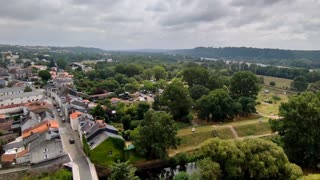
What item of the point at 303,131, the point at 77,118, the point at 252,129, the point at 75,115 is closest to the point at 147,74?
the point at 252,129

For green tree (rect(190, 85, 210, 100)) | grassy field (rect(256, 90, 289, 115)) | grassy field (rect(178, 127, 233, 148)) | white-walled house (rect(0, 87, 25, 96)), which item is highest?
green tree (rect(190, 85, 210, 100))

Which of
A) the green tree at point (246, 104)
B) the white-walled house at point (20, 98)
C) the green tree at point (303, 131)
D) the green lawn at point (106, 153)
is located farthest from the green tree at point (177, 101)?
the white-walled house at point (20, 98)

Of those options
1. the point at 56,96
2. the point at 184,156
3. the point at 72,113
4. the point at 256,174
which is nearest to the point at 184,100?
the point at 184,156

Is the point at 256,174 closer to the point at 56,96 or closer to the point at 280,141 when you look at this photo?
the point at 280,141

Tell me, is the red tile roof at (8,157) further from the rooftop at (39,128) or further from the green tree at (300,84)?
the green tree at (300,84)

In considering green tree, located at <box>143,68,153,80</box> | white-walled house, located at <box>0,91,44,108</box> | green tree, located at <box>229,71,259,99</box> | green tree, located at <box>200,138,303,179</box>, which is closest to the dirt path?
green tree, located at <box>229,71,259,99</box>

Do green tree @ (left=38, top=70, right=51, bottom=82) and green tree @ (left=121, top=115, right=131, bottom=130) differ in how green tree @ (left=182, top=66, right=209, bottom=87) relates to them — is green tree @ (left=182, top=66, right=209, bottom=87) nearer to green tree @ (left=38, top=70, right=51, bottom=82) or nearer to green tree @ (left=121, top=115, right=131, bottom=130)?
green tree @ (left=121, top=115, right=131, bottom=130)
